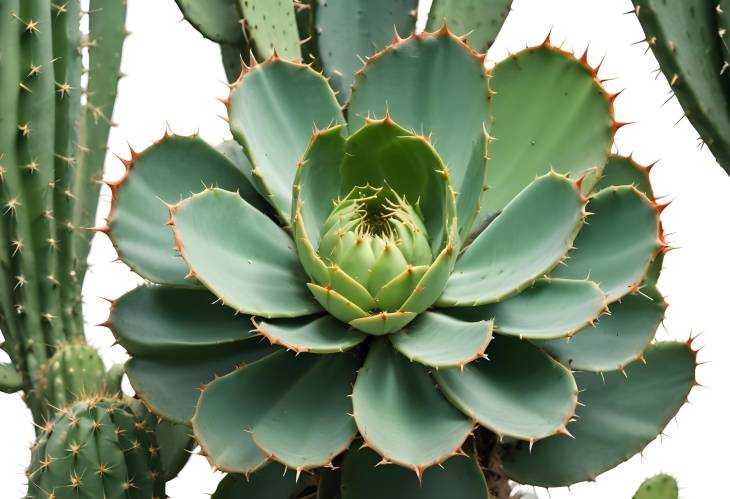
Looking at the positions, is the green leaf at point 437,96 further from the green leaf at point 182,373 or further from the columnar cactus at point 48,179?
the columnar cactus at point 48,179

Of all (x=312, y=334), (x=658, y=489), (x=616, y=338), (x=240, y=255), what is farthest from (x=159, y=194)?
(x=658, y=489)

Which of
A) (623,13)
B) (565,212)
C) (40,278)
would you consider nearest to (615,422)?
(565,212)

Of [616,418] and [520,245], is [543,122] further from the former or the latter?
[616,418]

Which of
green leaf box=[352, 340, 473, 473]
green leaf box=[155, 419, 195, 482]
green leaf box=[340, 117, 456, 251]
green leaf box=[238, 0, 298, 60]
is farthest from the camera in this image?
green leaf box=[155, 419, 195, 482]

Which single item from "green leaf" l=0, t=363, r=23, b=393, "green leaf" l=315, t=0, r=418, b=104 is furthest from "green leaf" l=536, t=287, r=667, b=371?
"green leaf" l=0, t=363, r=23, b=393

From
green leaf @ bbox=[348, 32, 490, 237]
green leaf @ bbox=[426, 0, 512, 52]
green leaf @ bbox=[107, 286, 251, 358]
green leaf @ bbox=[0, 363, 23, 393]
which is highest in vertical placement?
green leaf @ bbox=[426, 0, 512, 52]

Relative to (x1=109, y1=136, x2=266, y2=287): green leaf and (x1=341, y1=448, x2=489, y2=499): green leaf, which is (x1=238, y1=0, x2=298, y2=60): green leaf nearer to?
(x1=109, y1=136, x2=266, y2=287): green leaf

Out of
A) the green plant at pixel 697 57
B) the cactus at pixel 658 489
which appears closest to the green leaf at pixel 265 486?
the cactus at pixel 658 489
